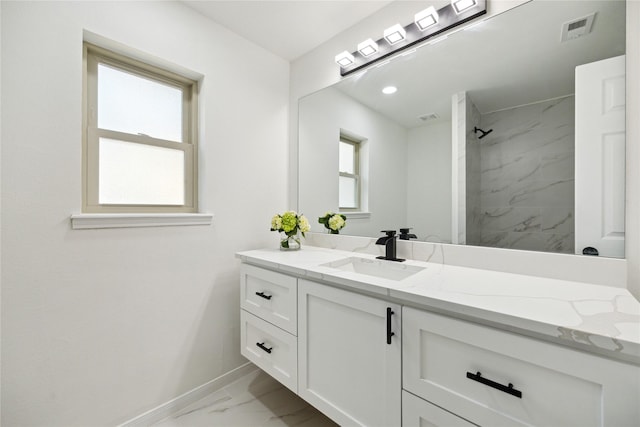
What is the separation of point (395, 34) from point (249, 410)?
2.23 meters

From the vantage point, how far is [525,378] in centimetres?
68

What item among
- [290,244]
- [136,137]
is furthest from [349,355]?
[136,137]

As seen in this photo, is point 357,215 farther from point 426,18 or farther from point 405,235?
point 426,18

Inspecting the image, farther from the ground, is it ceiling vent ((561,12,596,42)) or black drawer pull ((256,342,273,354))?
ceiling vent ((561,12,596,42))

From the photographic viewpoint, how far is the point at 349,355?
3.43 feet

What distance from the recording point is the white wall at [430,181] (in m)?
1.34

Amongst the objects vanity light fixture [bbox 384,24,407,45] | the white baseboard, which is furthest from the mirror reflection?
the white baseboard

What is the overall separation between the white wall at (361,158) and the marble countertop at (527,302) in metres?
0.50

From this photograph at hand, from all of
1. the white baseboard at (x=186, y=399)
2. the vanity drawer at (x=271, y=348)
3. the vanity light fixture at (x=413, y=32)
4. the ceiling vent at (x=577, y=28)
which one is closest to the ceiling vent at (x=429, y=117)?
the vanity light fixture at (x=413, y=32)

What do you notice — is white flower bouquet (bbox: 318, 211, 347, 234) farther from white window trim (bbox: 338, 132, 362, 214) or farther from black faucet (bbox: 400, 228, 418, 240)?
black faucet (bbox: 400, 228, 418, 240)

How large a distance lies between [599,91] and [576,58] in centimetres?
16

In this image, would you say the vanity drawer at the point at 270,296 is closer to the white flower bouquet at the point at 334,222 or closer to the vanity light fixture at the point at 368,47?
the white flower bouquet at the point at 334,222

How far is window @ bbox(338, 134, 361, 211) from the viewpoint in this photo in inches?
66.6

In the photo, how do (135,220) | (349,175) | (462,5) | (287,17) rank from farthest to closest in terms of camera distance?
(349,175)
(287,17)
(135,220)
(462,5)
